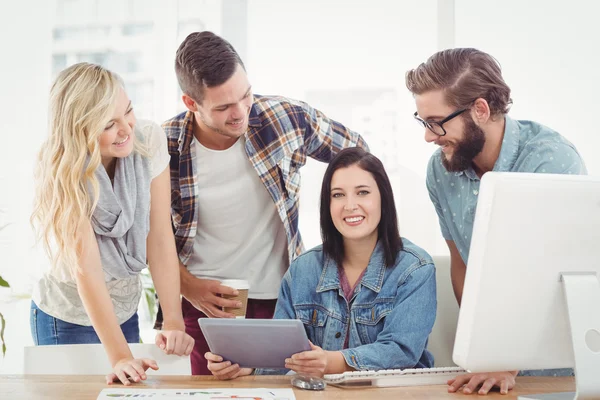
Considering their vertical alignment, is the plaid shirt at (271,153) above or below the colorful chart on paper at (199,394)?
above

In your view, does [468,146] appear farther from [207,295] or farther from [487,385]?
[207,295]

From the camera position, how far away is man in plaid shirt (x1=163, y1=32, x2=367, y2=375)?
7.25ft

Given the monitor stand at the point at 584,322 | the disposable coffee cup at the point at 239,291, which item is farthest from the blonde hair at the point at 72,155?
the monitor stand at the point at 584,322

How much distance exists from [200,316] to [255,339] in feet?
3.22

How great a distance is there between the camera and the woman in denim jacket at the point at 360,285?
1643mm

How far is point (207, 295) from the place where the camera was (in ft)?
6.99

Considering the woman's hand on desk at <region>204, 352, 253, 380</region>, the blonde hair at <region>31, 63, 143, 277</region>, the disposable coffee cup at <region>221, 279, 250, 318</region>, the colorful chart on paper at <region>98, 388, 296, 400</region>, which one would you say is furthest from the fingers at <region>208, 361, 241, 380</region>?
the blonde hair at <region>31, 63, 143, 277</region>

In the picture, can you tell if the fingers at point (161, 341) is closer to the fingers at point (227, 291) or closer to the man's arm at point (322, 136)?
→ the fingers at point (227, 291)

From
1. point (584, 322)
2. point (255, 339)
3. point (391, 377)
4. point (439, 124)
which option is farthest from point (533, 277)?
point (439, 124)

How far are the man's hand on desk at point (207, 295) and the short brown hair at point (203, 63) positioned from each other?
24.1 inches

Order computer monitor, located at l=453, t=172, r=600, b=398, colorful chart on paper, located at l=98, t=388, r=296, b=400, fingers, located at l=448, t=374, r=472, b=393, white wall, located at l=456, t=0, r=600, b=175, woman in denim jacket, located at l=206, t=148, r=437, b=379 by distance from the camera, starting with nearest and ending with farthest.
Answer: computer monitor, located at l=453, t=172, r=600, b=398, colorful chart on paper, located at l=98, t=388, r=296, b=400, fingers, located at l=448, t=374, r=472, b=393, woman in denim jacket, located at l=206, t=148, r=437, b=379, white wall, located at l=456, t=0, r=600, b=175

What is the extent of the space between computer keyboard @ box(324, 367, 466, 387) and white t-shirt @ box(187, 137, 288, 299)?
2.67ft

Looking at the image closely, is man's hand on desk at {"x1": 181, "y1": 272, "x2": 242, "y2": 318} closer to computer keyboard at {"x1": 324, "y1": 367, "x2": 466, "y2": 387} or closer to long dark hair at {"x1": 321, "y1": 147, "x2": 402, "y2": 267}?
long dark hair at {"x1": 321, "y1": 147, "x2": 402, "y2": 267}

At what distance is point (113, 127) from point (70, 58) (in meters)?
2.30
